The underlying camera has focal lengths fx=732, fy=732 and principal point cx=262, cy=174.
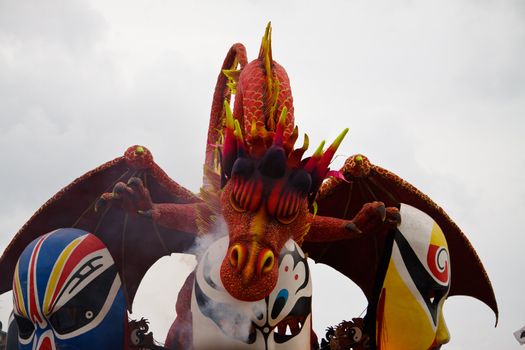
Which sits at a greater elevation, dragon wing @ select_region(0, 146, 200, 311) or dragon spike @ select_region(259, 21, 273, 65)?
dragon spike @ select_region(259, 21, 273, 65)

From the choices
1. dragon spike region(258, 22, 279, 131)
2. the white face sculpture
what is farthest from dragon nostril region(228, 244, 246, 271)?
dragon spike region(258, 22, 279, 131)

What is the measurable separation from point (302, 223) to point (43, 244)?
2367 millimetres

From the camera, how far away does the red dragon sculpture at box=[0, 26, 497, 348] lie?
5824 mm

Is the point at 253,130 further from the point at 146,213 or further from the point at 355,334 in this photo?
the point at 355,334

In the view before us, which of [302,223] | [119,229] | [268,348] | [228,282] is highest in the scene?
[119,229]

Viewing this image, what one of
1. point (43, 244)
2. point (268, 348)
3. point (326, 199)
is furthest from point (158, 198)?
point (268, 348)

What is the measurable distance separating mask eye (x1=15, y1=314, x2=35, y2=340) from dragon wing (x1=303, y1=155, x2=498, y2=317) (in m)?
→ 3.04

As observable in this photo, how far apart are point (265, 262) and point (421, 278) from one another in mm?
1916

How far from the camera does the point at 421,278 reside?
684 centimetres

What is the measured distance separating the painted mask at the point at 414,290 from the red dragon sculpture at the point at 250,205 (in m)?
0.28

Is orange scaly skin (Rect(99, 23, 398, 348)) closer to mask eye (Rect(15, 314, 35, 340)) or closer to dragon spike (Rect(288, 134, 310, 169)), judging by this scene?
dragon spike (Rect(288, 134, 310, 169))

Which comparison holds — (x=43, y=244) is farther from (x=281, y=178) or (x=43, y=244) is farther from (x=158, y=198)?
(x=281, y=178)

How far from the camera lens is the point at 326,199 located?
769 centimetres

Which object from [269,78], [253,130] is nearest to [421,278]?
[253,130]
